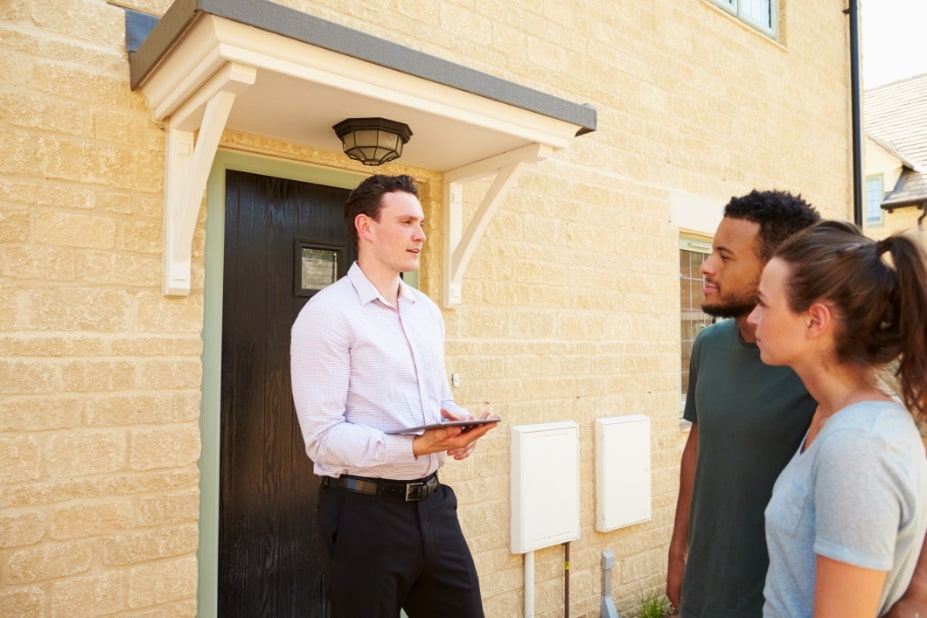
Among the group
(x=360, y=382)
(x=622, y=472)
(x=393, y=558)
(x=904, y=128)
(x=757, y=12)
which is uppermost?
(x=904, y=128)

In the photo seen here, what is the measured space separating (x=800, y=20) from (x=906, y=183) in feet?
41.1

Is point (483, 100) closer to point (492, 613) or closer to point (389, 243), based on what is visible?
point (389, 243)

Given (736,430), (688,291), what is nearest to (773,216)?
(736,430)

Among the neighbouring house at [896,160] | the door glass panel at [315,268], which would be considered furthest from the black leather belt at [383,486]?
the neighbouring house at [896,160]

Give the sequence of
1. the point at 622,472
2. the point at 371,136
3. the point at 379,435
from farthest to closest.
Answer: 1. the point at 622,472
2. the point at 371,136
3. the point at 379,435

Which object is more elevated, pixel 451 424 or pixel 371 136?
pixel 371 136

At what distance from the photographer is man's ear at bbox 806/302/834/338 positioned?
1431 millimetres

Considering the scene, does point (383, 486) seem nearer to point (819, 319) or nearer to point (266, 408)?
point (266, 408)

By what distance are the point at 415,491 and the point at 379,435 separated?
28cm

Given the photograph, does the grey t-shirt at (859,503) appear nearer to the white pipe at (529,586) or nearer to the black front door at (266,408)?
the black front door at (266,408)

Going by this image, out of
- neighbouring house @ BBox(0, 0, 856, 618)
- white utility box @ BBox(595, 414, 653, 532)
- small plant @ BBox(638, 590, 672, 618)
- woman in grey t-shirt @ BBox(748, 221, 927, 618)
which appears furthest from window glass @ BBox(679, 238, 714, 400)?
woman in grey t-shirt @ BBox(748, 221, 927, 618)

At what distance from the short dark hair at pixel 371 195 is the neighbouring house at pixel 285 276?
1.16 ft

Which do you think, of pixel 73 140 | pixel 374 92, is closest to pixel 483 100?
pixel 374 92

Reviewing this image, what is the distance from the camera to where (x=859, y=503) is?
3.97ft
